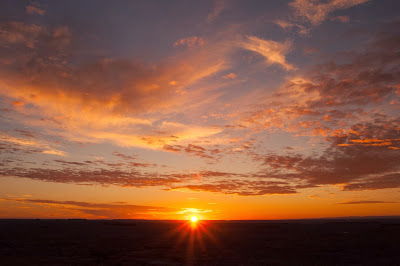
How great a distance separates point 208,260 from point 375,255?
69.7 ft

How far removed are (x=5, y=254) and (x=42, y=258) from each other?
6325mm

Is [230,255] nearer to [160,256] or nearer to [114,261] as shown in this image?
[160,256]

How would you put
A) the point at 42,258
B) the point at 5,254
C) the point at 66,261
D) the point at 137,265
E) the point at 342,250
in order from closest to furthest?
Result: the point at 137,265 → the point at 66,261 → the point at 42,258 → the point at 5,254 → the point at 342,250

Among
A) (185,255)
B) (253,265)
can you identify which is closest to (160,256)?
(185,255)

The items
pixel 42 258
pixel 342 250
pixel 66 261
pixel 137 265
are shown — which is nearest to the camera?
pixel 137 265

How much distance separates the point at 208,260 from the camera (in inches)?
1330

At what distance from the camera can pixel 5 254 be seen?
36969mm

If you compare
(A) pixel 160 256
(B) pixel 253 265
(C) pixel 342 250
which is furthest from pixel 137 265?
(C) pixel 342 250

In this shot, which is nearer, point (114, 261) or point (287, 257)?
point (114, 261)

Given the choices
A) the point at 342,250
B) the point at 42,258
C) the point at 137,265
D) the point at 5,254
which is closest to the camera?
the point at 137,265

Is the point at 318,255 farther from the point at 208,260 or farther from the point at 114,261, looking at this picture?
the point at 114,261

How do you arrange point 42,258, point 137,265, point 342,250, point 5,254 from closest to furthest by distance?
point 137,265 → point 42,258 → point 5,254 → point 342,250

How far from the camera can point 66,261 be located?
3247 cm

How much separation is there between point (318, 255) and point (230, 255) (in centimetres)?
1088
